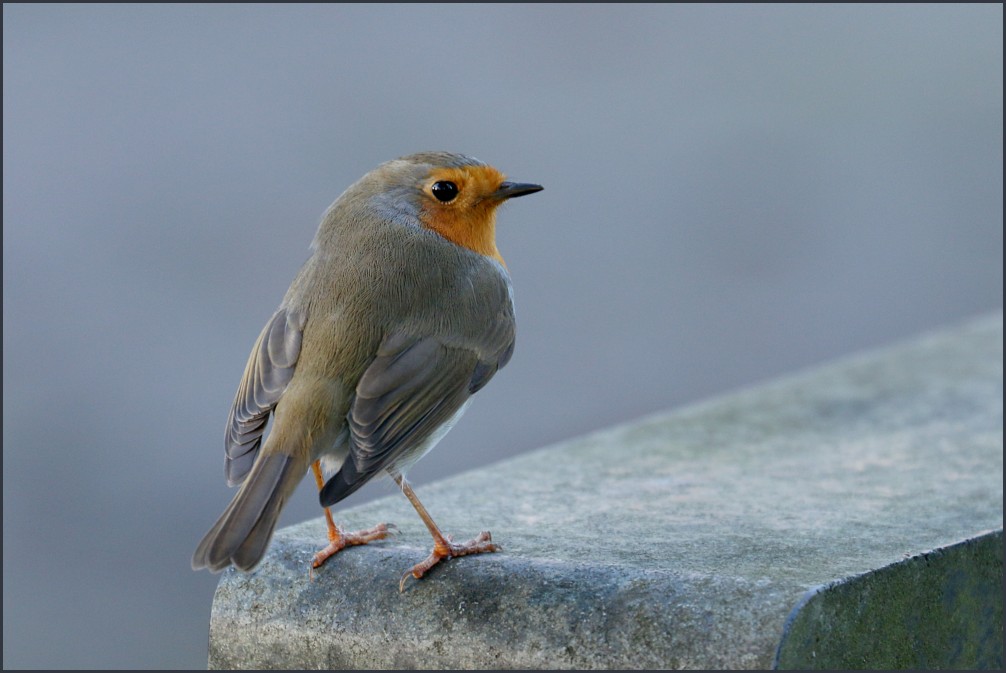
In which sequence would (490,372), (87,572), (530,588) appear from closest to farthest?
(530,588) → (490,372) → (87,572)

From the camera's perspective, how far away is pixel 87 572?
17.9ft

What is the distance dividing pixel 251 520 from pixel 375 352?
1.65 ft

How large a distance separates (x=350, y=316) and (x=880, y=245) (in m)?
6.05

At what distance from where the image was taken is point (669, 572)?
8.56ft

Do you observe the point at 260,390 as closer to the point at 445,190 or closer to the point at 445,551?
the point at 445,551

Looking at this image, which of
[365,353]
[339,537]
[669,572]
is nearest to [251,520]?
[339,537]

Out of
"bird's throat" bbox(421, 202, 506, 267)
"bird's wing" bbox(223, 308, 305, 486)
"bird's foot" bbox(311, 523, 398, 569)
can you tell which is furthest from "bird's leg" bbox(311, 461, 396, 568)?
"bird's throat" bbox(421, 202, 506, 267)

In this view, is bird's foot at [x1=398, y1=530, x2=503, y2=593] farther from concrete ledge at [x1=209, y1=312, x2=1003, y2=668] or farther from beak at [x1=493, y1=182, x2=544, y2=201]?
beak at [x1=493, y1=182, x2=544, y2=201]

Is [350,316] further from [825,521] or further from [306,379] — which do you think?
[825,521]

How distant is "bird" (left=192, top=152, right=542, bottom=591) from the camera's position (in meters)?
→ 2.72

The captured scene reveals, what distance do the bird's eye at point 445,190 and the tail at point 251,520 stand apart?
82cm

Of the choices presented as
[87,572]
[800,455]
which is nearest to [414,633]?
[800,455]

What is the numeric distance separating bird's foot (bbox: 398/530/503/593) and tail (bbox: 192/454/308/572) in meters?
0.28

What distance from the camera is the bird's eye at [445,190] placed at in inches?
129
